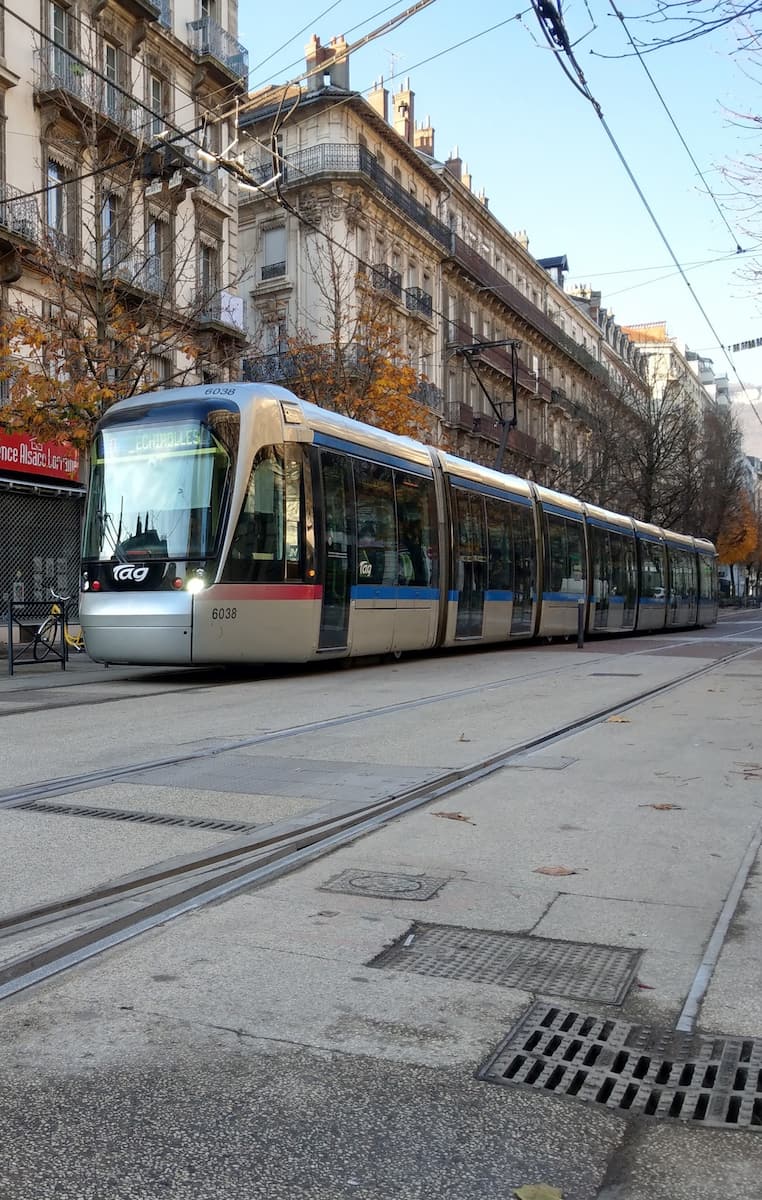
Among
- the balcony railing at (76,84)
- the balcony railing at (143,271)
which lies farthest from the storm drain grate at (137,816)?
the balcony railing at (76,84)

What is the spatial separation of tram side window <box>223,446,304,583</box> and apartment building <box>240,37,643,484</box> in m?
15.0

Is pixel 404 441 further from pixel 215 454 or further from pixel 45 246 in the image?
pixel 45 246

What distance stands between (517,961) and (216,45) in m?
31.9

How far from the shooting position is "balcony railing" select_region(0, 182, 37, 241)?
22.6 metres

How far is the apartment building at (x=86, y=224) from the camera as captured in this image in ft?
66.9

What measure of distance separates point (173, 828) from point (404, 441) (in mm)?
12211

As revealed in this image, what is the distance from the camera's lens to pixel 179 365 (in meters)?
29.4

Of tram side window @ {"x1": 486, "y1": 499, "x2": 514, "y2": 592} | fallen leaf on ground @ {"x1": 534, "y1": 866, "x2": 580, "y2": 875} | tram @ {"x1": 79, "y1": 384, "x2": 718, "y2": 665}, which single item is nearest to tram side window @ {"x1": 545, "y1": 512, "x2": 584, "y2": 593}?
tram side window @ {"x1": 486, "y1": 499, "x2": 514, "y2": 592}

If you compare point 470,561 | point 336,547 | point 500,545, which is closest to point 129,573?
point 336,547

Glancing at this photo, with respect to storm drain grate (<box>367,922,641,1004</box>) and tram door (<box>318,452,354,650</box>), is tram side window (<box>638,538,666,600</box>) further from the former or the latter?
storm drain grate (<box>367,922,641,1004</box>)

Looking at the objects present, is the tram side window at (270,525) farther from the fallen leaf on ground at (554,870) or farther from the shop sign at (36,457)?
the shop sign at (36,457)

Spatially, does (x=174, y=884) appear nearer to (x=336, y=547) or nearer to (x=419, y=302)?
(x=336, y=547)

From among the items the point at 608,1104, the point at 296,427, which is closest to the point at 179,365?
the point at 296,427

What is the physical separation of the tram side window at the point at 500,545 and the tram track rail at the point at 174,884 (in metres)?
13.4
